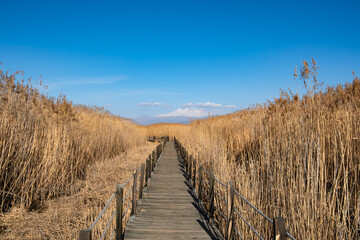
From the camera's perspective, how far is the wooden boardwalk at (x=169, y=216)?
421cm

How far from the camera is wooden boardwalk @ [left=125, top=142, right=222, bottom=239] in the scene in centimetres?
421

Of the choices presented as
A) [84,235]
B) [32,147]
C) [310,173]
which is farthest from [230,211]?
[32,147]

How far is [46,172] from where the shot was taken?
5.55 metres

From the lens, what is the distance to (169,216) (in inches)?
201

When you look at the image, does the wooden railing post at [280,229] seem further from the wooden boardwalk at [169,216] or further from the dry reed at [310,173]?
the wooden boardwalk at [169,216]

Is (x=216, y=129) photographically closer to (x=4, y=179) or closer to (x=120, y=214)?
(x=120, y=214)

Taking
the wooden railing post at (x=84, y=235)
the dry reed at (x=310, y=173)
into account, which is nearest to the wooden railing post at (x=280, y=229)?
the dry reed at (x=310, y=173)

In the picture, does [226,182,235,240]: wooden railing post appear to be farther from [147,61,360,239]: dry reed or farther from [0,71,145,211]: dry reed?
[0,71,145,211]: dry reed

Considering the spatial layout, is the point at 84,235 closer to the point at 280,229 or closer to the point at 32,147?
the point at 280,229

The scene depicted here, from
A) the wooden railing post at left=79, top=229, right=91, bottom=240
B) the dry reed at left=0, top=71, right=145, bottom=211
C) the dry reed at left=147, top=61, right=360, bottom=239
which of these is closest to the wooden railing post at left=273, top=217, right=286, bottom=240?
the dry reed at left=147, top=61, right=360, bottom=239

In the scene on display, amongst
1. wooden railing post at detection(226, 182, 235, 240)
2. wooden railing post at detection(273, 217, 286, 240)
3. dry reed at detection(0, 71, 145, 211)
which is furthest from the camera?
dry reed at detection(0, 71, 145, 211)

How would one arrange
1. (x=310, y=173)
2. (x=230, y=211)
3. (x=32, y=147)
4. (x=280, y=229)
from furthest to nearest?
(x=32, y=147)
(x=230, y=211)
(x=310, y=173)
(x=280, y=229)

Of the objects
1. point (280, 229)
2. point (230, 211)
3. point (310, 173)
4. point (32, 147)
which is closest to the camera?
point (280, 229)

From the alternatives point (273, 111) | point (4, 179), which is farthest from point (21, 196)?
point (273, 111)
